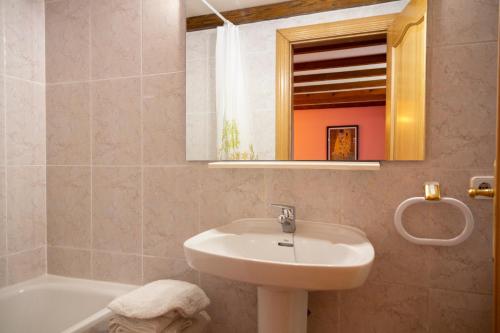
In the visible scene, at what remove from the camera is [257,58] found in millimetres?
1346

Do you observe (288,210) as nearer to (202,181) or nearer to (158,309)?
(202,181)

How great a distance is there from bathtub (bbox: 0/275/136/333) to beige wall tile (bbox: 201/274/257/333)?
0.43 meters

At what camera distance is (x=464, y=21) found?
3.64 feet

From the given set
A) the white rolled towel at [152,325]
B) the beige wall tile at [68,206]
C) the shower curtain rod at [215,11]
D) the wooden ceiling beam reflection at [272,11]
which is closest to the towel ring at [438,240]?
the wooden ceiling beam reflection at [272,11]

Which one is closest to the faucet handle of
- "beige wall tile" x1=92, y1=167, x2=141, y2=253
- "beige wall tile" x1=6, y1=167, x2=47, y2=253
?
"beige wall tile" x1=92, y1=167, x2=141, y2=253

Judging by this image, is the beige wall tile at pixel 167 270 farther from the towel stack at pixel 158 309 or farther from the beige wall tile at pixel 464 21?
the beige wall tile at pixel 464 21

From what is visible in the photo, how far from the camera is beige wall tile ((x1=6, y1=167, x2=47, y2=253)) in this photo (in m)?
1.58

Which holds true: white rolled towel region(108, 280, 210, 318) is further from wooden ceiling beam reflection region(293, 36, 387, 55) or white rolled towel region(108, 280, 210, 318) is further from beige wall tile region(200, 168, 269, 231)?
wooden ceiling beam reflection region(293, 36, 387, 55)

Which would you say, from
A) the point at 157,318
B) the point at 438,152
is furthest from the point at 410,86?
the point at 157,318

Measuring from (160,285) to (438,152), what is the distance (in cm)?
118

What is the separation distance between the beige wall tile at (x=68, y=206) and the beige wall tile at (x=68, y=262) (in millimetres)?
37

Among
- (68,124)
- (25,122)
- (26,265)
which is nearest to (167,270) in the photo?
(26,265)

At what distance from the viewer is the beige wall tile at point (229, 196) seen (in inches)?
54.0

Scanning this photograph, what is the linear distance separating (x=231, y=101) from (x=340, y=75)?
0.47 m
